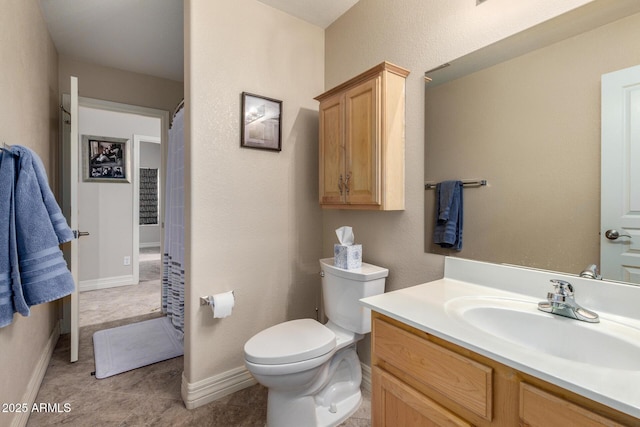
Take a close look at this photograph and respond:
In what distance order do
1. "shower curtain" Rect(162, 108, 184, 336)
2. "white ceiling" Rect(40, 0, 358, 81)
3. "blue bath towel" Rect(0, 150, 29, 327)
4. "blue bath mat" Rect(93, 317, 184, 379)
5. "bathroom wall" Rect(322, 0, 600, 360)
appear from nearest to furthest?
1. "blue bath towel" Rect(0, 150, 29, 327)
2. "bathroom wall" Rect(322, 0, 600, 360)
3. "white ceiling" Rect(40, 0, 358, 81)
4. "blue bath mat" Rect(93, 317, 184, 379)
5. "shower curtain" Rect(162, 108, 184, 336)

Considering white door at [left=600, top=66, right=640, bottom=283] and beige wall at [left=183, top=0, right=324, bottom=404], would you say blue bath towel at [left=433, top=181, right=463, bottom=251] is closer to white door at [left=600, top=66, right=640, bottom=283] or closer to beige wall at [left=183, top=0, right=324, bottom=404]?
white door at [left=600, top=66, right=640, bottom=283]

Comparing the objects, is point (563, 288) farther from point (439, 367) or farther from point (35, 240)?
point (35, 240)

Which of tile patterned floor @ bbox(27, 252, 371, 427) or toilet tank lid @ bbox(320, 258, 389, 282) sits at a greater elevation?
toilet tank lid @ bbox(320, 258, 389, 282)

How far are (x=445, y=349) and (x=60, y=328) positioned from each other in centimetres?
337

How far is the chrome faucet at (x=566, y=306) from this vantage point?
0.95 meters

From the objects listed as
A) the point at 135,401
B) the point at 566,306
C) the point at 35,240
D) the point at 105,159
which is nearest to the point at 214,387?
the point at 135,401

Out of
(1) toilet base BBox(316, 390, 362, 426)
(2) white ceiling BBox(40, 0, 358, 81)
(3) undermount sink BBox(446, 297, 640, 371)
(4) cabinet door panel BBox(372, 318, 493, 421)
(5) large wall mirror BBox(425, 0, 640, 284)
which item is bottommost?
(1) toilet base BBox(316, 390, 362, 426)

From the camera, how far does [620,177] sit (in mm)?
994

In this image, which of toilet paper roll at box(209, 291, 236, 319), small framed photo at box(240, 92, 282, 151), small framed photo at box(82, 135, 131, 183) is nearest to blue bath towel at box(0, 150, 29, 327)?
toilet paper roll at box(209, 291, 236, 319)

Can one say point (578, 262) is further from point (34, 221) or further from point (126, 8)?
point (126, 8)

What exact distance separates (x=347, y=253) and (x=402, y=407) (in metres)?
0.81

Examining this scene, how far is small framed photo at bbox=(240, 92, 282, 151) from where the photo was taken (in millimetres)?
1893

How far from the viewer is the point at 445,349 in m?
0.89

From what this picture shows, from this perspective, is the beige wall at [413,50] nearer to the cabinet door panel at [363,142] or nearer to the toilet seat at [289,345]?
the cabinet door panel at [363,142]
